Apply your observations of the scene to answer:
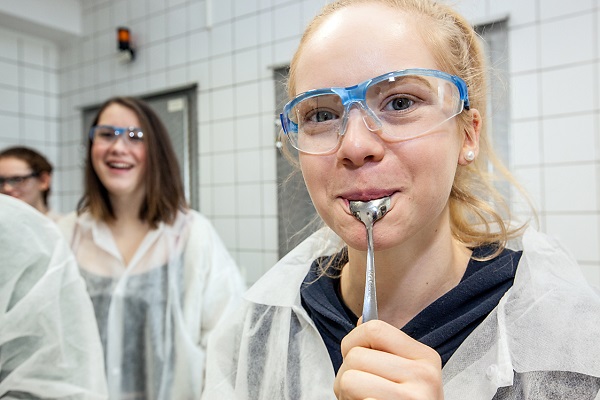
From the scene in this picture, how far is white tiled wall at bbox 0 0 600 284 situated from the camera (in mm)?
1430

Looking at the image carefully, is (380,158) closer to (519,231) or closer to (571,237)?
(519,231)

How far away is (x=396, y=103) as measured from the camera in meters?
0.56

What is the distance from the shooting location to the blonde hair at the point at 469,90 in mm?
610

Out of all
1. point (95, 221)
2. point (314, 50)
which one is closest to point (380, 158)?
point (314, 50)

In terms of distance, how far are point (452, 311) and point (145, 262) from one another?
3.36ft

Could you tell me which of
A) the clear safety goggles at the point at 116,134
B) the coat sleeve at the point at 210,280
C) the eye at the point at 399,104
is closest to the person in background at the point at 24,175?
the clear safety goggles at the point at 116,134

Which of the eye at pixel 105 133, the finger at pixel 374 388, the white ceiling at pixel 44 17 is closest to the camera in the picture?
the finger at pixel 374 388

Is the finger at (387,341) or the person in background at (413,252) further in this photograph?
the person in background at (413,252)

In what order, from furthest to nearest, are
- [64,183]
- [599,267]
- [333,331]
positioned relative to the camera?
1. [64,183]
2. [599,267]
3. [333,331]

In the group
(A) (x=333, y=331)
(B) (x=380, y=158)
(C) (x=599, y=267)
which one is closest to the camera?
(B) (x=380, y=158)

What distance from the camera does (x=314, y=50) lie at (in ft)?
1.96

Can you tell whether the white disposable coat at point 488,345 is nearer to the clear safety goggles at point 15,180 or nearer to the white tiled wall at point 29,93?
the clear safety goggles at point 15,180

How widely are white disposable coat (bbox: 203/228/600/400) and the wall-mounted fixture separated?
1.97 m

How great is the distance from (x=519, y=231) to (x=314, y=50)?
45 cm
